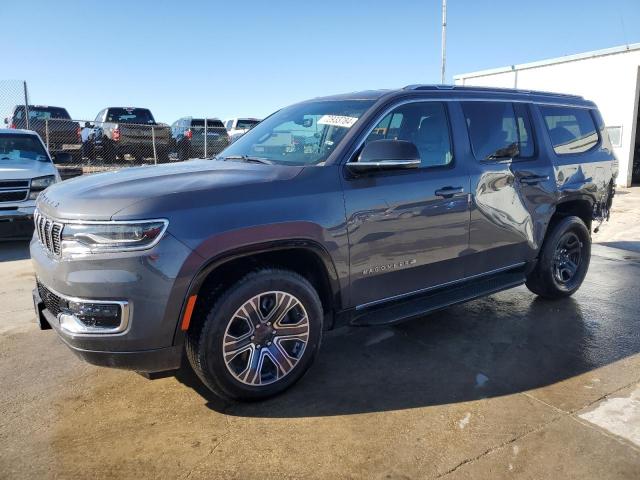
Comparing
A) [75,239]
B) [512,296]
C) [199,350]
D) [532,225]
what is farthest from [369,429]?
[512,296]

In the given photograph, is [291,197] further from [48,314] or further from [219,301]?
[48,314]

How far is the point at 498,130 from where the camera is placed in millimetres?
4320

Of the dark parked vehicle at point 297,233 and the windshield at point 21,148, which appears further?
the windshield at point 21,148

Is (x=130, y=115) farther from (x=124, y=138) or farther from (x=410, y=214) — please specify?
(x=410, y=214)

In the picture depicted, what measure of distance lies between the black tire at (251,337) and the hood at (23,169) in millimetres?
6146

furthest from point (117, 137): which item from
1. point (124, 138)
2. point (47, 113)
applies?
point (47, 113)

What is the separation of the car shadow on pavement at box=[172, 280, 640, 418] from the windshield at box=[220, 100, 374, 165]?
152 cm

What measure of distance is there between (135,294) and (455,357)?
2404 millimetres

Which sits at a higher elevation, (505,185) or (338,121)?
(338,121)

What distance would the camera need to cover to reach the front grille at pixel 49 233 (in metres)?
2.84

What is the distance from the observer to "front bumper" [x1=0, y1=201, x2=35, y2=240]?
24.1ft

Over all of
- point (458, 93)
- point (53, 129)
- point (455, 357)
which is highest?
point (53, 129)

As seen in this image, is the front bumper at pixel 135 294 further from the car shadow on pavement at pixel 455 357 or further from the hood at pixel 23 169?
the hood at pixel 23 169

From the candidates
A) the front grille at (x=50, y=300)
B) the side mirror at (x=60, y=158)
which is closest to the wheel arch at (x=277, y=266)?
the front grille at (x=50, y=300)
